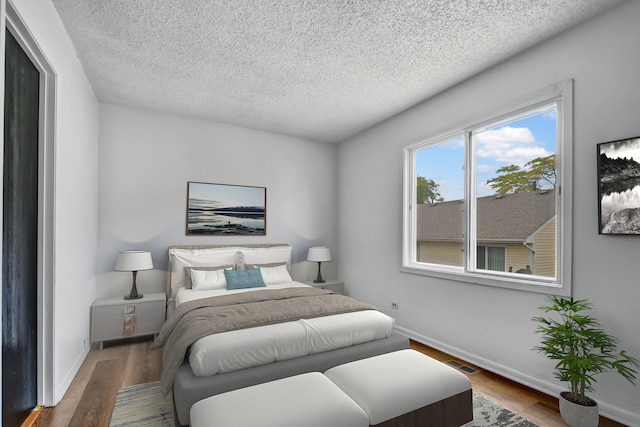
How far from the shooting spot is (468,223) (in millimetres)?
3150

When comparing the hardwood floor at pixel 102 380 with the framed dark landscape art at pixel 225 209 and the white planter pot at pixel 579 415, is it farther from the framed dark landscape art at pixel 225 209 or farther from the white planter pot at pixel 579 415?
the white planter pot at pixel 579 415

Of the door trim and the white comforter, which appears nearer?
the white comforter

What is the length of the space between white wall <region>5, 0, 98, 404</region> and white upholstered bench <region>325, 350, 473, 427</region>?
208 cm

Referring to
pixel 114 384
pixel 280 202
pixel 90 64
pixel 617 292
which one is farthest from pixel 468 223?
pixel 90 64

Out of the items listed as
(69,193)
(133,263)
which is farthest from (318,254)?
(69,193)

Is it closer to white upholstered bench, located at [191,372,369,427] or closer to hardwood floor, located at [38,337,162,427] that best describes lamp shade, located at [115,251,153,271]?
hardwood floor, located at [38,337,162,427]

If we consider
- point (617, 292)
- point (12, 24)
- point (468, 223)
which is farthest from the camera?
point (468, 223)

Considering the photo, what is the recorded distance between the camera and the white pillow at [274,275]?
399cm

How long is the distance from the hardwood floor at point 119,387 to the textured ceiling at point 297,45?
272 cm

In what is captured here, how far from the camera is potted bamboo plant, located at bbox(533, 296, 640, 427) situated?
1.91m

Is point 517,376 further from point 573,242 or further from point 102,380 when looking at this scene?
point 102,380

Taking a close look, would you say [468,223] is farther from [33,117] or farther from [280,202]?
[33,117]

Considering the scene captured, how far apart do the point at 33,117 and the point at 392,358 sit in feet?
9.34

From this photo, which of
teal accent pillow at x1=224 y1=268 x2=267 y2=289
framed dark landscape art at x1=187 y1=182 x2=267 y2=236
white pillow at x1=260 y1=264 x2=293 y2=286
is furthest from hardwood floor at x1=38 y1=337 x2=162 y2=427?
framed dark landscape art at x1=187 y1=182 x2=267 y2=236
